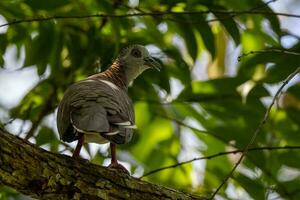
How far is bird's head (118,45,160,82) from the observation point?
5.57 m

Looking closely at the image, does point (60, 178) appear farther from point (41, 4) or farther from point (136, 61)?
point (136, 61)

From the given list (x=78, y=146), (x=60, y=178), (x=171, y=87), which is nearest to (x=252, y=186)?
(x=171, y=87)

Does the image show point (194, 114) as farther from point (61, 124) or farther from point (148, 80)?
point (61, 124)

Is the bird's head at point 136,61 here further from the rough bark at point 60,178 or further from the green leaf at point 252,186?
the rough bark at point 60,178

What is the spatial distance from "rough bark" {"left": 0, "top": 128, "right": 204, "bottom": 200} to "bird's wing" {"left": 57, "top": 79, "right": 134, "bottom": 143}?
0.22 m

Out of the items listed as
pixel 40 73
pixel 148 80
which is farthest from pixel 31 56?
pixel 148 80

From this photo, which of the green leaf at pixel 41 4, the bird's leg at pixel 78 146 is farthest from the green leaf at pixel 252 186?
the green leaf at pixel 41 4

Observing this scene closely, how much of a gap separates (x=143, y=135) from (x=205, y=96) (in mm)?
760

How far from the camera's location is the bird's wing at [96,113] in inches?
151

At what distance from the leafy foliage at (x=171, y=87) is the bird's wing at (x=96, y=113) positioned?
35.7 inches

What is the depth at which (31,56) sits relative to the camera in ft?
17.8

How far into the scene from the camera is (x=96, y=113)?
3936mm

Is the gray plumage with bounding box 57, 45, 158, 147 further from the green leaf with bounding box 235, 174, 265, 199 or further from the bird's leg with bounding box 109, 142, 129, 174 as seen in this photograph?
the green leaf with bounding box 235, 174, 265, 199

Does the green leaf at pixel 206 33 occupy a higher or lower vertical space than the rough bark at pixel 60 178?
higher
